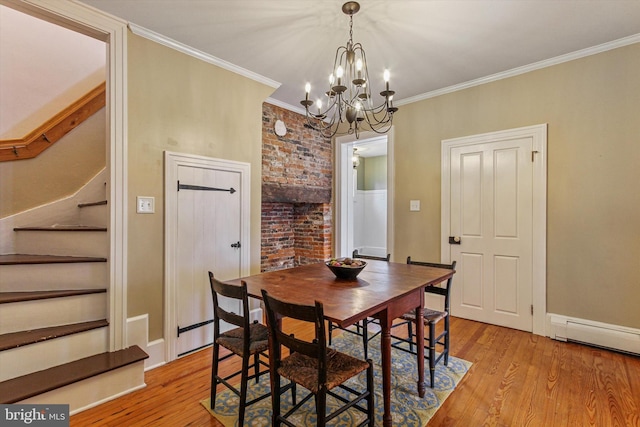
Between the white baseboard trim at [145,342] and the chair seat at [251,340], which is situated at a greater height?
the chair seat at [251,340]

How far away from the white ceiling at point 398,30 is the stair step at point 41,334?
229 cm

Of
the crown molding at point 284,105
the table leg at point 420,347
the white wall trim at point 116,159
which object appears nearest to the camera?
the table leg at point 420,347

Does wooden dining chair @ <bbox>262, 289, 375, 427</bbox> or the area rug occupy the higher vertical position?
wooden dining chair @ <bbox>262, 289, 375, 427</bbox>

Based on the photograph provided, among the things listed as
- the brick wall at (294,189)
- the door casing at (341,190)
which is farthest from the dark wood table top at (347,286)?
the door casing at (341,190)

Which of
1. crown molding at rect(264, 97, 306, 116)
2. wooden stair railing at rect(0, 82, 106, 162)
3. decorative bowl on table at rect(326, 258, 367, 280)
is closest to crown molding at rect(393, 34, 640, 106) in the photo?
A: crown molding at rect(264, 97, 306, 116)

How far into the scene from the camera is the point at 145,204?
8.26ft

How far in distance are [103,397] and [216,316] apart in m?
0.96

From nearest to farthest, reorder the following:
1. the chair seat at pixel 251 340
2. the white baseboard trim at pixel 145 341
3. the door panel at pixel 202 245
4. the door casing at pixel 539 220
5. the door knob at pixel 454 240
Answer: the chair seat at pixel 251 340 → the white baseboard trim at pixel 145 341 → the door panel at pixel 202 245 → the door casing at pixel 539 220 → the door knob at pixel 454 240

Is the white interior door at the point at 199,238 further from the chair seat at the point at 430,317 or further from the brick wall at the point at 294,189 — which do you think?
the chair seat at the point at 430,317

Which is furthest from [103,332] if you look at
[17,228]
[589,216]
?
[589,216]

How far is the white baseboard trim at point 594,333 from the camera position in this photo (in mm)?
2619

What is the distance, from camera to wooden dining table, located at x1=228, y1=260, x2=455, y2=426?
1.57 m

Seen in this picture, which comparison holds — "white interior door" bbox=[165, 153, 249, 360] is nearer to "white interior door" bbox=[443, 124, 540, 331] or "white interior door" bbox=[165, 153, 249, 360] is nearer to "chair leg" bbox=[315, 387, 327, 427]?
"chair leg" bbox=[315, 387, 327, 427]

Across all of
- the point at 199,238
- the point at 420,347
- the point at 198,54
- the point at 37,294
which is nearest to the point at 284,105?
the point at 198,54
